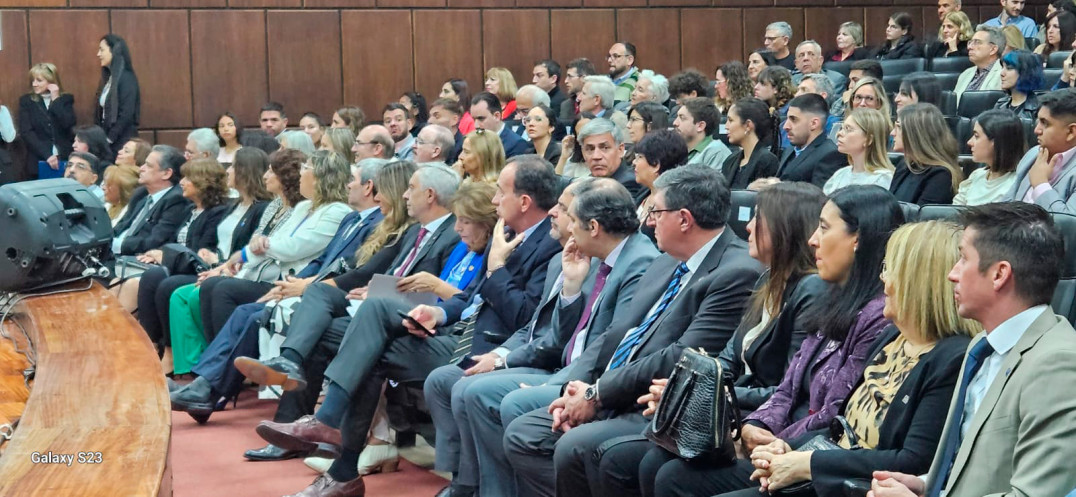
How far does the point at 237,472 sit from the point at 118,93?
595cm

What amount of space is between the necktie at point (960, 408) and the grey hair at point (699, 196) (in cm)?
136

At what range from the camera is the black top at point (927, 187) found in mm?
5023

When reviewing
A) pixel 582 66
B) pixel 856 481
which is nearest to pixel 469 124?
pixel 582 66

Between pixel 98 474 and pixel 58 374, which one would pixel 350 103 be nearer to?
pixel 58 374

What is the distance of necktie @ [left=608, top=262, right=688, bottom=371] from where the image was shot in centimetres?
354

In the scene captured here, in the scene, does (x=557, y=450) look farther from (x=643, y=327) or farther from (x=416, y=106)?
(x=416, y=106)

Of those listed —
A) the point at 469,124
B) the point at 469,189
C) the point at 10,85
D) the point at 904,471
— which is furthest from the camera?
the point at 10,85

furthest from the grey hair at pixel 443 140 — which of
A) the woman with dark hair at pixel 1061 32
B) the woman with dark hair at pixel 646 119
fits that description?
the woman with dark hair at pixel 1061 32

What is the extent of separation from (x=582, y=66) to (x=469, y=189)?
18.3 ft

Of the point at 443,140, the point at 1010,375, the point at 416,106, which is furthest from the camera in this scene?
the point at 416,106

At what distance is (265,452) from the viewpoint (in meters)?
4.91

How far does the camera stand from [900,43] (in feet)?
33.7

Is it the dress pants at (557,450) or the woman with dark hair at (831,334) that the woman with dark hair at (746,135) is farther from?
the woman with dark hair at (831,334)

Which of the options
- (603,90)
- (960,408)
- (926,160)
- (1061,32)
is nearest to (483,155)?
(926,160)
